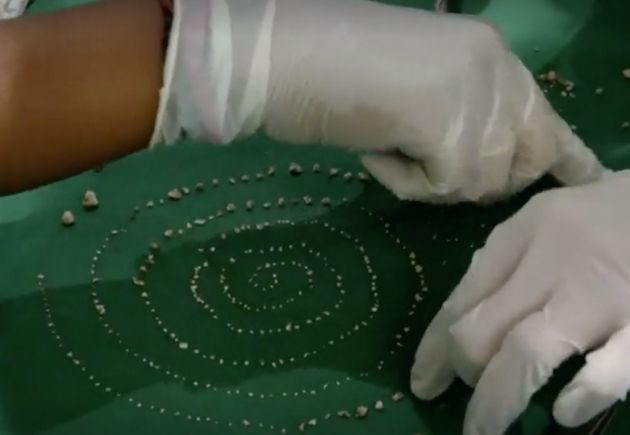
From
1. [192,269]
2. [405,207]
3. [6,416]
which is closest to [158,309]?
[192,269]

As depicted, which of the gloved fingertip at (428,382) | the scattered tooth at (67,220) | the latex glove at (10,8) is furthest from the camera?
the latex glove at (10,8)

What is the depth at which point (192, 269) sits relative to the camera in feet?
3.33

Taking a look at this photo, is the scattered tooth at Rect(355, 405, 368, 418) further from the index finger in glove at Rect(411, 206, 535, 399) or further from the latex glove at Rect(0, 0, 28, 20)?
the latex glove at Rect(0, 0, 28, 20)

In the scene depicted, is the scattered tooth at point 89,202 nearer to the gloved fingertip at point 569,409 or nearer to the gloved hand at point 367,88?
the gloved hand at point 367,88

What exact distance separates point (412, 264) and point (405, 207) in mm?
72

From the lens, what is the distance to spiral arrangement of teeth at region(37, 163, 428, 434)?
923 mm

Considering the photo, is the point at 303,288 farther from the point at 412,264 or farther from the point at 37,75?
the point at 37,75

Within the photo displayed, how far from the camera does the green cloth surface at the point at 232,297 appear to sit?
0.91m

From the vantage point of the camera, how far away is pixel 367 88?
837mm

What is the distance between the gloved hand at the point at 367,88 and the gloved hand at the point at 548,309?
0.08 meters

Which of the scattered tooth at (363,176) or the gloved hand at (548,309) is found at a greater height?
the gloved hand at (548,309)

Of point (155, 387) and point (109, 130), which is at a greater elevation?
point (109, 130)

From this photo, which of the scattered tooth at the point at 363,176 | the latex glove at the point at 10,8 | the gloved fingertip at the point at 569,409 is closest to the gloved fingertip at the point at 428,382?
the gloved fingertip at the point at 569,409

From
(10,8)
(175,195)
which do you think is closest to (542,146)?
(175,195)
